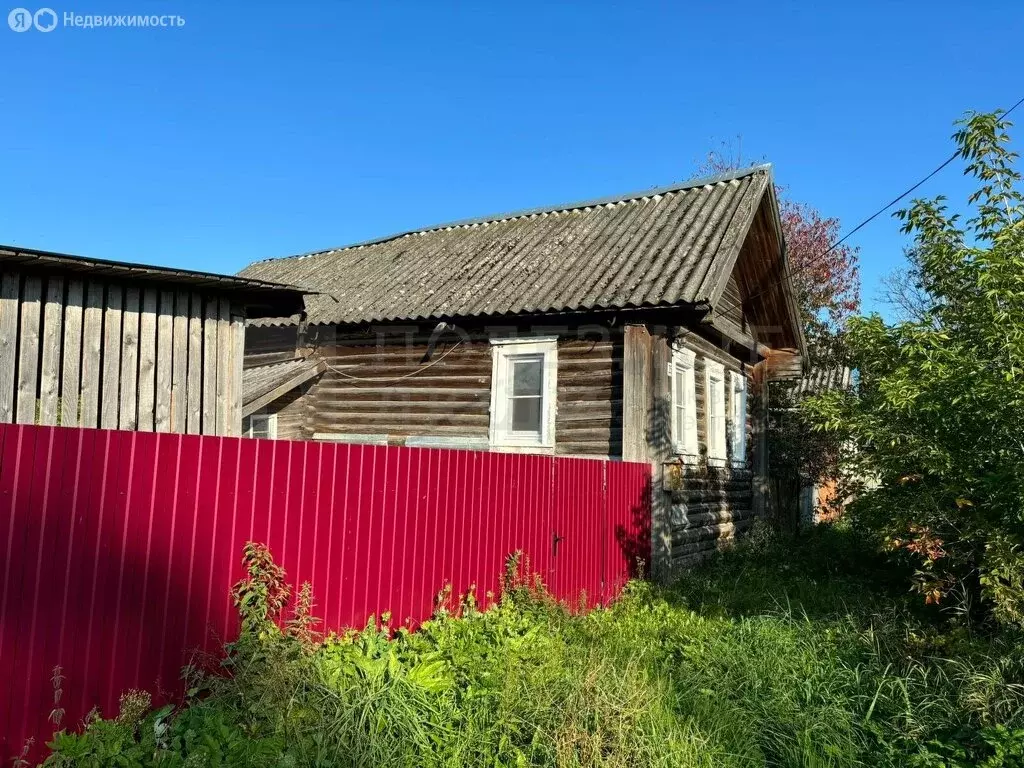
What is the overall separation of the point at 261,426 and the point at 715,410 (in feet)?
24.4

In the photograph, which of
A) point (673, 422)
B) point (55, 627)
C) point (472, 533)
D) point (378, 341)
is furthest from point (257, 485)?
point (378, 341)

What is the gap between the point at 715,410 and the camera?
11758 mm

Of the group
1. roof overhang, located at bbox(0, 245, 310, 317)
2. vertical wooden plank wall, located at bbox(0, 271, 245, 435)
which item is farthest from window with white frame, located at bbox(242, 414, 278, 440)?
vertical wooden plank wall, located at bbox(0, 271, 245, 435)

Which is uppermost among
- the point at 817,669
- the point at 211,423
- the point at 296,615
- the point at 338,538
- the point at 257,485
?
the point at 211,423

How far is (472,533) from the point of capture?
586cm

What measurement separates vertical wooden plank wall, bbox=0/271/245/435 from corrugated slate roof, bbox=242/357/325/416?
11.6ft

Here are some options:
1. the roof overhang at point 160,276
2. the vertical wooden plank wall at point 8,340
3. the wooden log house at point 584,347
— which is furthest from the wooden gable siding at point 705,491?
the vertical wooden plank wall at point 8,340

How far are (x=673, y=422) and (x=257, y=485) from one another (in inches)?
261

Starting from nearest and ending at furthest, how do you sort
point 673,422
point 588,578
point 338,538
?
point 338,538
point 588,578
point 673,422

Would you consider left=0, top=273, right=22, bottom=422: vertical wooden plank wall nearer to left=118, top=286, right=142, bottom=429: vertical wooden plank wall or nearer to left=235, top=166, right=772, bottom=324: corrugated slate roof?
left=118, top=286, right=142, bottom=429: vertical wooden plank wall

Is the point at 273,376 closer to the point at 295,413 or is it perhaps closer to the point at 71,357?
the point at 295,413

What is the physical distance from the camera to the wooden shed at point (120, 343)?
18.7ft

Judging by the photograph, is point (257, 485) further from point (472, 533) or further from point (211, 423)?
point (211, 423)

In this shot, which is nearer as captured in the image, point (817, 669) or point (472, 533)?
point (817, 669)
